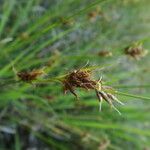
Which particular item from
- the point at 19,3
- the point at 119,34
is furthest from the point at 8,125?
the point at 119,34

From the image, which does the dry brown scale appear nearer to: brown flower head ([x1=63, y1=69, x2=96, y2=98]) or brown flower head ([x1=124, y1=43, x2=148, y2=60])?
brown flower head ([x1=63, y1=69, x2=96, y2=98])

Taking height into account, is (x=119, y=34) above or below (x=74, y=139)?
above

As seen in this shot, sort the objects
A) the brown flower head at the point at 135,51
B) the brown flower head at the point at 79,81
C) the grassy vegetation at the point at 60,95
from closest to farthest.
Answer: the brown flower head at the point at 79,81 < the brown flower head at the point at 135,51 < the grassy vegetation at the point at 60,95

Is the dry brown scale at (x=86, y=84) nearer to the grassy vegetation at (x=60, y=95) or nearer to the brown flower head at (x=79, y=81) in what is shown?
the brown flower head at (x=79, y=81)

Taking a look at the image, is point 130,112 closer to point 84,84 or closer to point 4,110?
point 4,110

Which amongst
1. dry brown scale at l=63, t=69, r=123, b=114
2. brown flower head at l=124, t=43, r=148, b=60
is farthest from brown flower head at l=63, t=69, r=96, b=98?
brown flower head at l=124, t=43, r=148, b=60

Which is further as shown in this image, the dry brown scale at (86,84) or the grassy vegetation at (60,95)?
the grassy vegetation at (60,95)

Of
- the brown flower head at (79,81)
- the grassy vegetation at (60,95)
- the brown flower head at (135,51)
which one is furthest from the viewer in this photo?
the grassy vegetation at (60,95)

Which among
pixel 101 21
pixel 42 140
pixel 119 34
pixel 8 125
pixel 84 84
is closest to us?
pixel 84 84

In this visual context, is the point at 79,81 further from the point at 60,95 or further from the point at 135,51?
the point at 60,95

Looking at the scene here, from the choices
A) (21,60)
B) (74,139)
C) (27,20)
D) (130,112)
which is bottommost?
(74,139)

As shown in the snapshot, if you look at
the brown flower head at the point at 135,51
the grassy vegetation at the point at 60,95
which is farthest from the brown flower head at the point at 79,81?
the grassy vegetation at the point at 60,95
